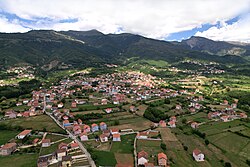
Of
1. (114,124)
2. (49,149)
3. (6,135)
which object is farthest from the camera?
(114,124)

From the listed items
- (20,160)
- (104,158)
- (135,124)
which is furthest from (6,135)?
(135,124)

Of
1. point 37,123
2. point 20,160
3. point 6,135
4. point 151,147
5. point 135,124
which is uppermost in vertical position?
point 37,123

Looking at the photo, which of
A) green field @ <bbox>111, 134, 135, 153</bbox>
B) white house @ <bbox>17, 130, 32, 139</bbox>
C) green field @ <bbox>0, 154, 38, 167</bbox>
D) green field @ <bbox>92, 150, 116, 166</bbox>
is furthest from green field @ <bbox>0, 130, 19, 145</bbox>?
green field @ <bbox>111, 134, 135, 153</bbox>

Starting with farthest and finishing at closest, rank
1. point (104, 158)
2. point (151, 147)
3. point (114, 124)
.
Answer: point (114, 124), point (151, 147), point (104, 158)

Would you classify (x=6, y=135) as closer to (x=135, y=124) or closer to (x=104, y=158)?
(x=104, y=158)

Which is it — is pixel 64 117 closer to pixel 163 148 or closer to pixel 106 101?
pixel 106 101

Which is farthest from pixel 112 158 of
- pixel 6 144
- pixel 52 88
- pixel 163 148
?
pixel 52 88

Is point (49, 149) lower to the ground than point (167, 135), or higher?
higher

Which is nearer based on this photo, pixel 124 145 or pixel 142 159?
pixel 142 159
